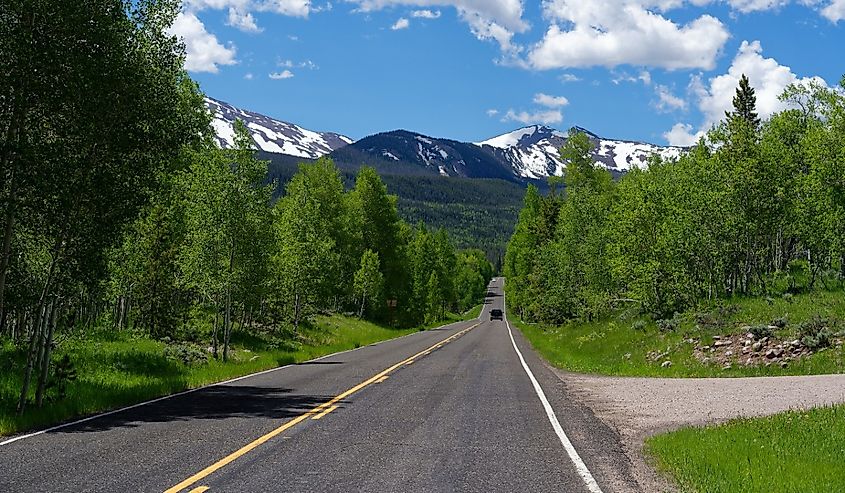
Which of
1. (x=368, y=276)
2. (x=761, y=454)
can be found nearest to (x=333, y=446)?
(x=761, y=454)

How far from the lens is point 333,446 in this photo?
984 cm

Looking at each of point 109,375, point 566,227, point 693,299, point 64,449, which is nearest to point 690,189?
point 693,299

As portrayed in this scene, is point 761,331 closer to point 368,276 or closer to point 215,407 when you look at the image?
point 215,407

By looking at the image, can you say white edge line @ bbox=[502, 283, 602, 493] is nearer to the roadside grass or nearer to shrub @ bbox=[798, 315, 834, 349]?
the roadside grass

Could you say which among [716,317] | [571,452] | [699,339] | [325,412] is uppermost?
[716,317]

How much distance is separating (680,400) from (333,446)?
30.4ft

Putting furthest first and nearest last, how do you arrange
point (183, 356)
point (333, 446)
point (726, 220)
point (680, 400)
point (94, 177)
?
point (726, 220), point (183, 356), point (680, 400), point (94, 177), point (333, 446)

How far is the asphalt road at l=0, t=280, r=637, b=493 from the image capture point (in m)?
7.71

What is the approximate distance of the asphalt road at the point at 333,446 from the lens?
25.3 ft

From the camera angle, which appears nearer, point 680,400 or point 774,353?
point 680,400

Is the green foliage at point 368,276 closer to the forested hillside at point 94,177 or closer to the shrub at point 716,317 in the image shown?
the forested hillside at point 94,177

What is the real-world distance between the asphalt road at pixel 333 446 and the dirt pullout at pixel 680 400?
49 centimetres

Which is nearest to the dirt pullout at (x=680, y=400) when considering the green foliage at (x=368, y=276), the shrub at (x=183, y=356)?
the shrub at (x=183, y=356)

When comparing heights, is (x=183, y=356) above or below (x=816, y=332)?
below
